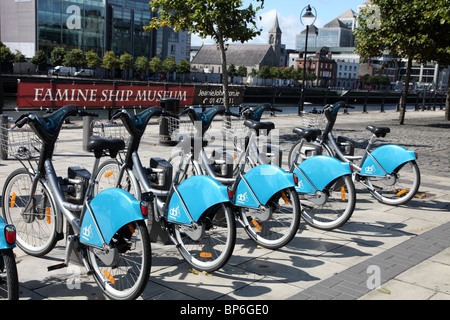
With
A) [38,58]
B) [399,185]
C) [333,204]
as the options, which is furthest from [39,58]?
[333,204]

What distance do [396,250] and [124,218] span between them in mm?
3212

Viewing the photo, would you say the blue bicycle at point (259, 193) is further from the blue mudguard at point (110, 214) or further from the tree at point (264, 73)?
the tree at point (264, 73)

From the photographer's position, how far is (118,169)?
16.4 feet

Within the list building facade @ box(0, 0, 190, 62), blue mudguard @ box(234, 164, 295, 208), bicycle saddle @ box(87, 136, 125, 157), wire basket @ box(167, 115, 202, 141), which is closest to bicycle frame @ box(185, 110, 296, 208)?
blue mudguard @ box(234, 164, 295, 208)

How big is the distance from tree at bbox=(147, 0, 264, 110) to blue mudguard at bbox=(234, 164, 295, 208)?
25.3ft

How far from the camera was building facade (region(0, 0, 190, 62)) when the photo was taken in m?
72.0

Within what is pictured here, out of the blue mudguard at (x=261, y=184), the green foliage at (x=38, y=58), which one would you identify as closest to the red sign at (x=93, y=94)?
the blue mudguard at (x=261, y=184)

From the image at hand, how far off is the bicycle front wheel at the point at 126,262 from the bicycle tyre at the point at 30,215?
31.9 inches

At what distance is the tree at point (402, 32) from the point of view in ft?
57.4

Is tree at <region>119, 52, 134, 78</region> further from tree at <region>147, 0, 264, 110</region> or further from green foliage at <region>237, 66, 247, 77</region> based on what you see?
tree at <region>147, 0, 264, 110</region>

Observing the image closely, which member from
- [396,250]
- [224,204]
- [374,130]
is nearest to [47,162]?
[224,204]

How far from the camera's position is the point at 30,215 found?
4.65 m

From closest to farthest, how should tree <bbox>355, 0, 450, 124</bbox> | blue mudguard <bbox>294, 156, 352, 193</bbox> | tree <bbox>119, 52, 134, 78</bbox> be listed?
blue mudguard <bbox>294, 156, 352, 193</bbox>, tree <bbox>355, 0, 450, 124</bbox>, tree <bbox>119, 52, 134, 78</bbox>
